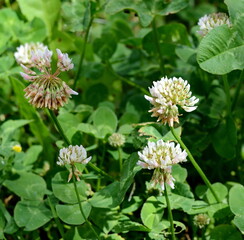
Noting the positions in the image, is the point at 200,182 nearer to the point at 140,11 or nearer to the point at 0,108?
the point at 140,11

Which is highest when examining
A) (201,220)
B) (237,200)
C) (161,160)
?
(161,160)

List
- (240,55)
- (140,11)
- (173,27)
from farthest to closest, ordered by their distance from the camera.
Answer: (173,27) → (140,11) → (240,55)

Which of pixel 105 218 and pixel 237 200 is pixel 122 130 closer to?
pixel 105 218

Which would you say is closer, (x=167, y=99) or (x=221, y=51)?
(x=167, y=99)

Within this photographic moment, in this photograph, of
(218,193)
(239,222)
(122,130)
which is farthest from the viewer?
(122,130)

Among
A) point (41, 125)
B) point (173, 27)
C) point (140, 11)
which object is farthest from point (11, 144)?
point (173, 27)

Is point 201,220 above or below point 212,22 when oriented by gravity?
below

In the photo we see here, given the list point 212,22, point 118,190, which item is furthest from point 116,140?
point 212,22

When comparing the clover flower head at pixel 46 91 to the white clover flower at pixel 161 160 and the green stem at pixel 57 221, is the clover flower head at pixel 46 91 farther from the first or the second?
the green stem at pixel 57 221
